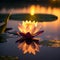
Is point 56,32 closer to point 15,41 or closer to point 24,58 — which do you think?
point 15,41

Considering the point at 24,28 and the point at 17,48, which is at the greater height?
the point at 24,28

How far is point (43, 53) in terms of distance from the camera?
125cm

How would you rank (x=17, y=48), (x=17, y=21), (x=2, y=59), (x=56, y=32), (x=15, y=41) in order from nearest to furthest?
(x=2, y=59) < (x=17, y=48) < (x=15, y=41) < (x=56, y=32) < (x=17, y=21)

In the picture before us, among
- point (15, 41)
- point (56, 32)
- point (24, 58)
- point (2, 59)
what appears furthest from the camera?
point (56, 32)

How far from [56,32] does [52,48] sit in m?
0.55

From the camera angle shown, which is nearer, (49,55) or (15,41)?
(49,55)

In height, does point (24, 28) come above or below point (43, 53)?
above

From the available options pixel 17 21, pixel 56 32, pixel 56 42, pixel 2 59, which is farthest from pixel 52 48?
pixel 17 21

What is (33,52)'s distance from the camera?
49.1 inches

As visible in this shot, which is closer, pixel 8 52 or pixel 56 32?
pixel 8 52

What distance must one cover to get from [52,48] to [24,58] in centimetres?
25

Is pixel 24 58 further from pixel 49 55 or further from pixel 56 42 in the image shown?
pixel 56 42

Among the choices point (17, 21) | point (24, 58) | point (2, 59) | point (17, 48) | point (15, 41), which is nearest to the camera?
point (2, 59)

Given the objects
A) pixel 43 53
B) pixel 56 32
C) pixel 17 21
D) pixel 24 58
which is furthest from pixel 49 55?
pixel 17 21
